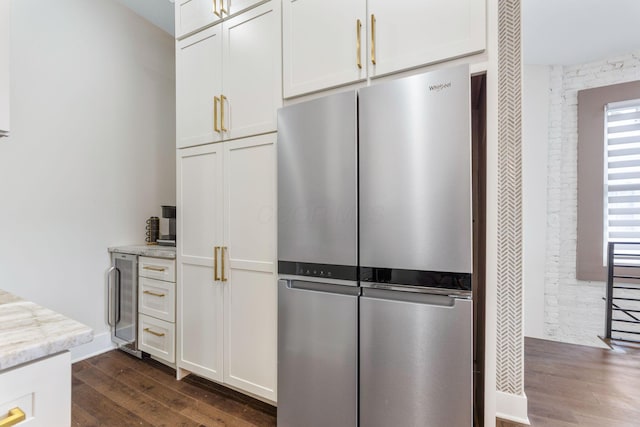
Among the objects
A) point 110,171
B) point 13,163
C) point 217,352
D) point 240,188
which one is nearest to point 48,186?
point 13,163

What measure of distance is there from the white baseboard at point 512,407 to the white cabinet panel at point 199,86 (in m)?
2.38

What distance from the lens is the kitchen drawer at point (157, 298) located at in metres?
2.15

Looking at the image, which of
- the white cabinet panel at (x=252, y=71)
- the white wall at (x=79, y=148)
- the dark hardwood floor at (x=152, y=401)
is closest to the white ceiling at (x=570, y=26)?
the white wall at (x=79, y=148)

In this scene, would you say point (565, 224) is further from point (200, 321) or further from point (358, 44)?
point (200, 321)

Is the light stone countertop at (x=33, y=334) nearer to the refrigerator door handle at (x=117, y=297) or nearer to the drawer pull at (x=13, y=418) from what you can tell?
the drawer pull at (x=13, y=418)

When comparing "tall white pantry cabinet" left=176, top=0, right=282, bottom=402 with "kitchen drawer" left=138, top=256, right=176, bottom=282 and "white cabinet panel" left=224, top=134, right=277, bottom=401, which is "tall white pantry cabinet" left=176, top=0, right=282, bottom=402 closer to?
"white cabinet panel" left=224, top=134, right=277, bottom=401

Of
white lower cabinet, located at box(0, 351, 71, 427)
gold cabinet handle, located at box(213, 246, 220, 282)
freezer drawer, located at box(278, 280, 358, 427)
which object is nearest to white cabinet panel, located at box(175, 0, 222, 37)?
gold cabinet handle, located at box(213, 246, 220, 282)

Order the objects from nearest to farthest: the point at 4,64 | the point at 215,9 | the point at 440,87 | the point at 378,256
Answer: the point at 4,64
the point at 440,87
the point at 378,256
the point at 215,9

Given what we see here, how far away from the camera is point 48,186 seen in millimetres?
2248

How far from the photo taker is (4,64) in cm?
99

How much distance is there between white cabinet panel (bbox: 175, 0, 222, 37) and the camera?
6.20ft

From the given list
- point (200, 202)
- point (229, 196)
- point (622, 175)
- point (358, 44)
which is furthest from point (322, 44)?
point (622, 175)

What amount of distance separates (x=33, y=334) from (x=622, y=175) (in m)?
4.45

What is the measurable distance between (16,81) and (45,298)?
5.14 feet
